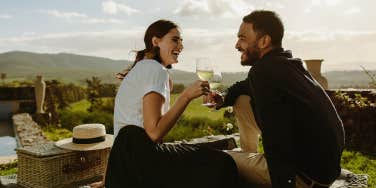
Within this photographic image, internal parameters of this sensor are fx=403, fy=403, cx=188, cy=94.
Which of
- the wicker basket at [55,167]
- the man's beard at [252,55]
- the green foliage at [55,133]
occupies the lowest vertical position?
the green foliage at [55,133]

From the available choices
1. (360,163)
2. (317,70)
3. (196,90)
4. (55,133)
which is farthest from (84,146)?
(55,133)

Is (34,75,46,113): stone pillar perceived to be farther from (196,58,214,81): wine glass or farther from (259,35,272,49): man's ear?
(259,35,272,49): man's ear

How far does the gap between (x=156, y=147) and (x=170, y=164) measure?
6.1 inches

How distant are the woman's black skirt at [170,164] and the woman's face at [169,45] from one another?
2.03 feet

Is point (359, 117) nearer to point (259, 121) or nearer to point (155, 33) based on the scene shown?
point (259, 121)

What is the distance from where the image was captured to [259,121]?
2.91 meters

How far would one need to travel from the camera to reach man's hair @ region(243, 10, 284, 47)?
9.75 ft

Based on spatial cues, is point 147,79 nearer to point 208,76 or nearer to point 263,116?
point 208,76

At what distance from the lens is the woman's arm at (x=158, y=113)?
2734mm

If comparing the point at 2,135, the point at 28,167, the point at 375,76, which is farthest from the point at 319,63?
the point at 2,135

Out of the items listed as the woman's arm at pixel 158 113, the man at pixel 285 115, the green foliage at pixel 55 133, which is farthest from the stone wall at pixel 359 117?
the green foliage at pixel 55 133

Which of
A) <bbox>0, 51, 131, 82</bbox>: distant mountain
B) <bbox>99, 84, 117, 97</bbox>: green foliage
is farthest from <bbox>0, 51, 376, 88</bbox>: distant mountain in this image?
<bbox>99, 84, 117, 97</bbox>: green foliage

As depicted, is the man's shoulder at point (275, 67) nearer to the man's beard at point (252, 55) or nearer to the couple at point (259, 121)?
the couple at point (259, 121)

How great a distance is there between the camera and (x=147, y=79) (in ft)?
9.20
